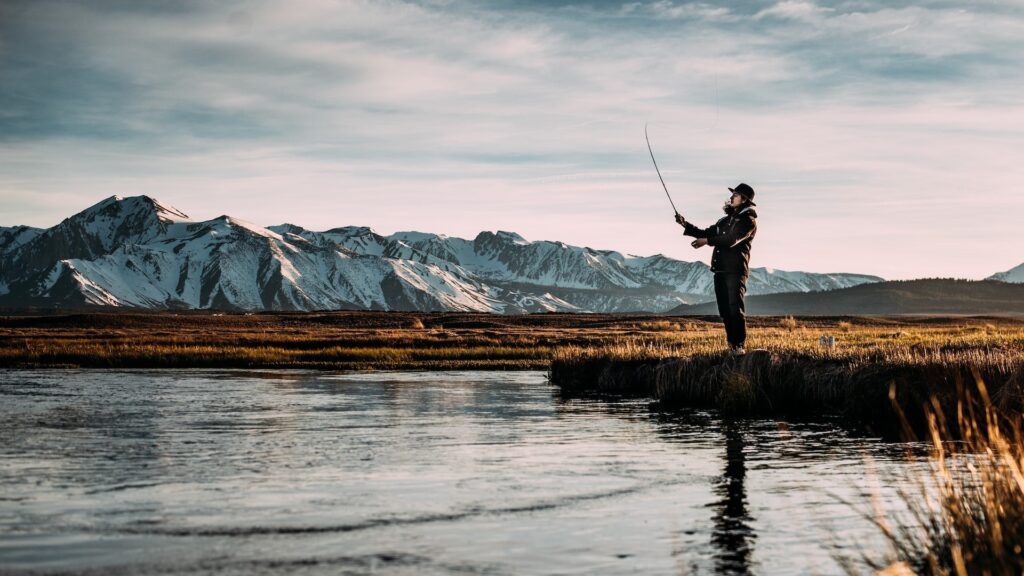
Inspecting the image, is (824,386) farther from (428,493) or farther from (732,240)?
(428,493)

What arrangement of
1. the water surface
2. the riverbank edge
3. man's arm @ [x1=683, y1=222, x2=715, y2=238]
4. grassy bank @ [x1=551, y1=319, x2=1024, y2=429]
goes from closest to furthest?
the water surface, the riverbank edge, grassy bank @ [x1=551, y1=319, x2=1024, y2=429], man's arm @ [x1=683, y1=222, x2=715, y2=238]

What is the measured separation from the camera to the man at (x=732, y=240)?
22.0 meters

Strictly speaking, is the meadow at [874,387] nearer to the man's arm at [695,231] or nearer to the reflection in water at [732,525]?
the reflection in water at [732,525]

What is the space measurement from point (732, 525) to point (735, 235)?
40.6ft

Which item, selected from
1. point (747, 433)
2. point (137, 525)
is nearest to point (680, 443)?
point (747, 433)

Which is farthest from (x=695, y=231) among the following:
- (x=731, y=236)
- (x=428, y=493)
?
(x=428, y=493)

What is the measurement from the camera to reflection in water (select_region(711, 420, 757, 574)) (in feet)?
29.3

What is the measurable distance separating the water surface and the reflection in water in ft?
0.11

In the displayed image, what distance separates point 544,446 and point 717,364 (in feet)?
33.5

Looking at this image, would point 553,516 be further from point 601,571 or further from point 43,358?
point 43,358

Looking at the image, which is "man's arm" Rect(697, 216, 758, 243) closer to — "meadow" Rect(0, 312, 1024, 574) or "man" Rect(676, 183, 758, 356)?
"man" Rect(676, 183, 758, 356)

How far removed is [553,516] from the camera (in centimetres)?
1105

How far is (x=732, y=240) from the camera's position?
2203 centimetres

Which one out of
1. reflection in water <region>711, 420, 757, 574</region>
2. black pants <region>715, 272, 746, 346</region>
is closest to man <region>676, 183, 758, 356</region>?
black pants <region>715, 272, 746, 346</region>
